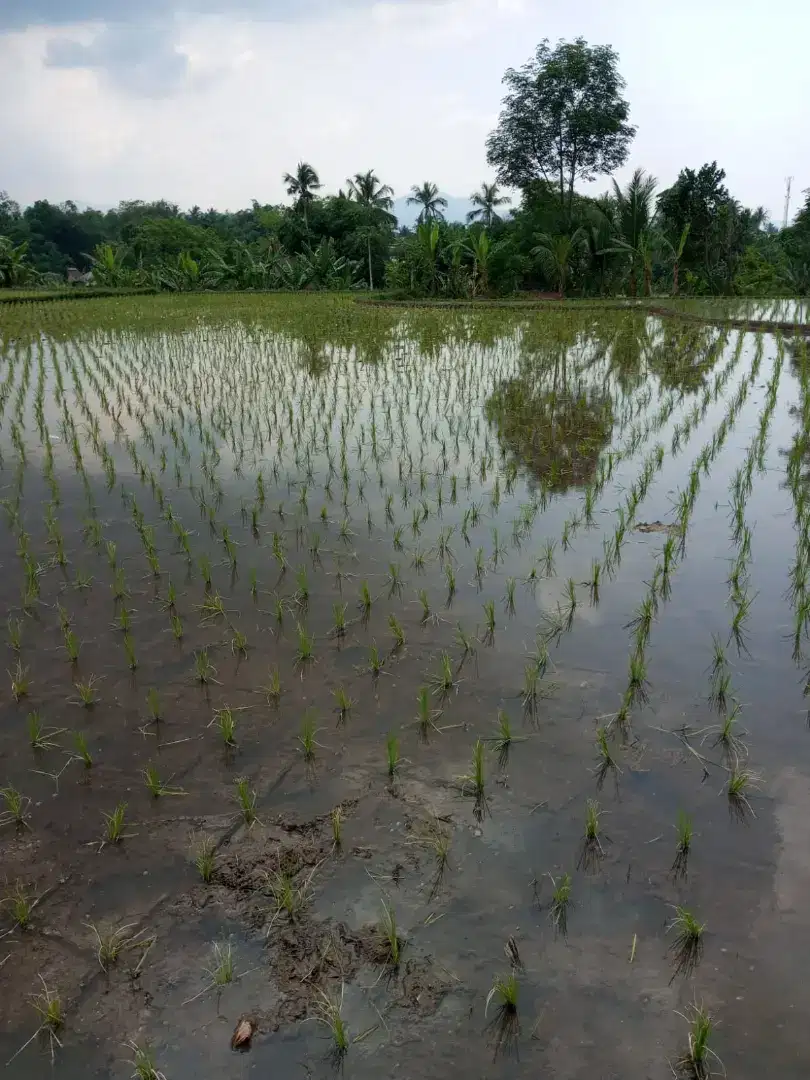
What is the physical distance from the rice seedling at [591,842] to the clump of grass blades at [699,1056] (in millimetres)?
474

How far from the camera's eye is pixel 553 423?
6.54m

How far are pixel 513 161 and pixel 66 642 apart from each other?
80.4ft

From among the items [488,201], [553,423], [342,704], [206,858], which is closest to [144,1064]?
[206,858]

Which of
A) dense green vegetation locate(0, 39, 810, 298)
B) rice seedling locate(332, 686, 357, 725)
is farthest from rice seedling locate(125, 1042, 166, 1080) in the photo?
dense green vegetation locate(0, 39, 810, 298)

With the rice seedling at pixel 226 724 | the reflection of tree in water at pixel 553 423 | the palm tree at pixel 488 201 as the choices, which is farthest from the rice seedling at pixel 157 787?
the palm tree at pixel 488 201

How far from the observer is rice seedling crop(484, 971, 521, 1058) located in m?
1.59

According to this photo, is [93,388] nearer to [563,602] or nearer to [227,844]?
[563,602]

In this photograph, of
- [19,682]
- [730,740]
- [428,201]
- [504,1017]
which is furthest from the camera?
[428,201]

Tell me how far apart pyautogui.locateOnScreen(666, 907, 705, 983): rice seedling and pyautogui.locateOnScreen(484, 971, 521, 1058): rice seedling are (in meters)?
0.36

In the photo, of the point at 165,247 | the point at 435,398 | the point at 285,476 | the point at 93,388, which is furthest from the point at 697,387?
the point at 165,247

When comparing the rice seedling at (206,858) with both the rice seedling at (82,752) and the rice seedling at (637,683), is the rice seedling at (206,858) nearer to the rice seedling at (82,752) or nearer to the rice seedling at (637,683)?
the rice seedling at (82,752)

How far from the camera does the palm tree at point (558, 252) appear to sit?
18.6 meters

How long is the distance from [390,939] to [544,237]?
21021mm

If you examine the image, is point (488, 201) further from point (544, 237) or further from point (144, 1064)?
point (144, 1064)
